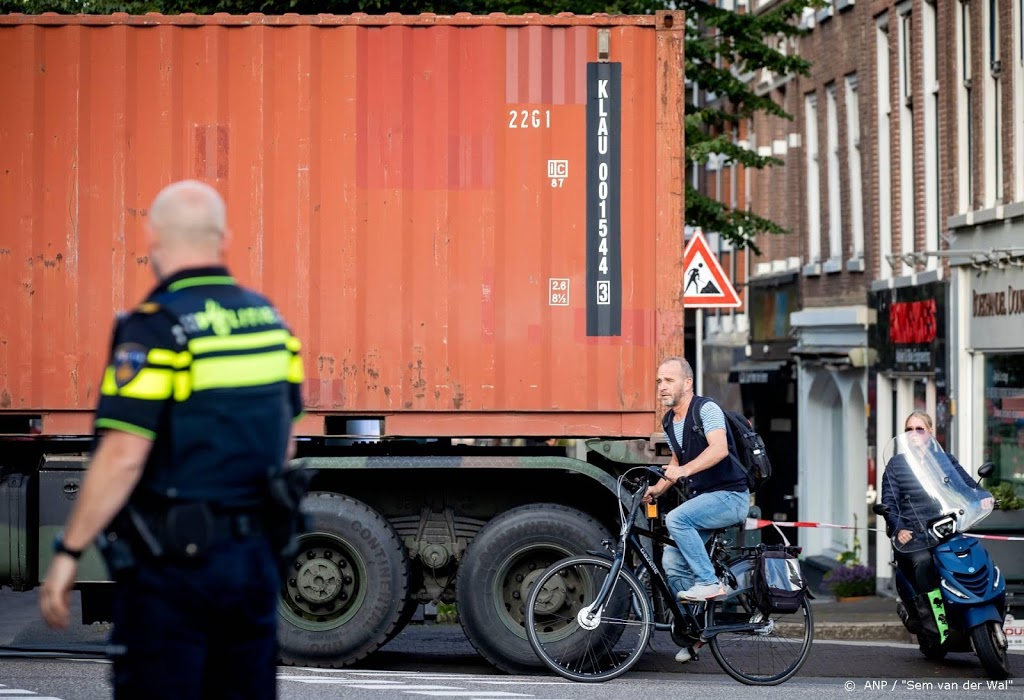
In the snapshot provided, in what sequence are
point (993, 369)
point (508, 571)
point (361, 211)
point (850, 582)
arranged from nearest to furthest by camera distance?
1. point (508, 571)
2. point (361, 211)
3. point (993, 369)
4. point (850, 582)

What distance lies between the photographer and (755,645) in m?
9.70

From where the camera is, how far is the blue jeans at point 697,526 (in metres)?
9.61

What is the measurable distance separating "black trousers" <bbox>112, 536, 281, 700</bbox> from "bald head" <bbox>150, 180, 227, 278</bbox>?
0.71 m

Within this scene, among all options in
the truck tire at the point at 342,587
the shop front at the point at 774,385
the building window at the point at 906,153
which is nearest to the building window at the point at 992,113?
the building window at the point at 906,153

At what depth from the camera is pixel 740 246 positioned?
19250 mm

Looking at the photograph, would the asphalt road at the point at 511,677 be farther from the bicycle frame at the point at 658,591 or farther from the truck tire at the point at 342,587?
the bicycle frame at the point at 658,591

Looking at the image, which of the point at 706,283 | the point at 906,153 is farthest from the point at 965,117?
the point at 706,283

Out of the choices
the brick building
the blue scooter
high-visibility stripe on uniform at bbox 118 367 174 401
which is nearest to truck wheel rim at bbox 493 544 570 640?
the blue scooter

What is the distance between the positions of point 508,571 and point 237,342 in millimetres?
5622

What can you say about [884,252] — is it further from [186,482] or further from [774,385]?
[186,482]

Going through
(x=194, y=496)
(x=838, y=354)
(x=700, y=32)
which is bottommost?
(x=194, y=496)

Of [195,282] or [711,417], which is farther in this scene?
[711,417]

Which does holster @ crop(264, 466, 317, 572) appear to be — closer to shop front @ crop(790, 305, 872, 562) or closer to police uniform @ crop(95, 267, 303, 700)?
police uniform @ crop(95, 267, 303, 700)

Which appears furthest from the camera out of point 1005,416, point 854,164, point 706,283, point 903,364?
point 854,164
